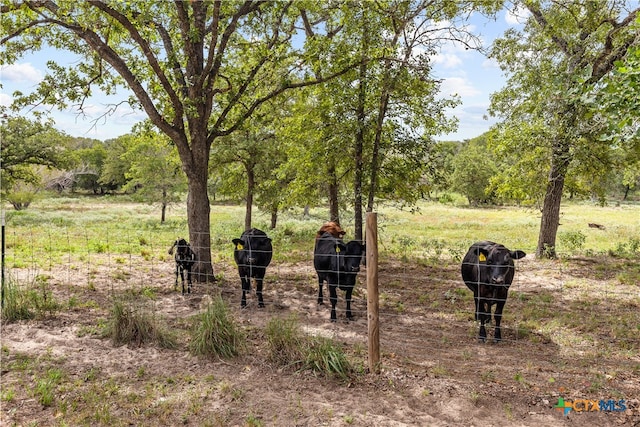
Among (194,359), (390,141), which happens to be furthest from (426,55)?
(194,359)

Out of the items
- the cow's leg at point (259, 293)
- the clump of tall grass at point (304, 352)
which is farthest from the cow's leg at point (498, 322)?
the cow's leg at point (259, 293)

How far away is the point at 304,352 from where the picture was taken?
586cm

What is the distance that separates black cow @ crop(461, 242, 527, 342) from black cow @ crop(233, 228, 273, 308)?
4.19 meters

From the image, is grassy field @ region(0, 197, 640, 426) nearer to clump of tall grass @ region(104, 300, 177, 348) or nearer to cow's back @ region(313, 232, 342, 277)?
clump of tall grass @ region(104, 300, 177, 348)

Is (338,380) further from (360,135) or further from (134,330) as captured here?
(360,135)

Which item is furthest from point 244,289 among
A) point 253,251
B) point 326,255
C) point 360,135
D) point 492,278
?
point 360,135

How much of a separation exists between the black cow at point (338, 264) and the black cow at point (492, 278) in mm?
2168

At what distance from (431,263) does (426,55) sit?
6.70 meters

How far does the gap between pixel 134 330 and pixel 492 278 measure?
18.6 feet

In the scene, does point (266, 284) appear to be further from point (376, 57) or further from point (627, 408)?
point (627, 408)

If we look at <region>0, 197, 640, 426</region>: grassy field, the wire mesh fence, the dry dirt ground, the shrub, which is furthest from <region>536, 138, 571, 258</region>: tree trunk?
the shrub

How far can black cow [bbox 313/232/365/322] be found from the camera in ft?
27.2

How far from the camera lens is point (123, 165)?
52031mm

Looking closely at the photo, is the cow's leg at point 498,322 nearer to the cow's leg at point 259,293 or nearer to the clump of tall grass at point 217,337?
the clump of tall grass at point 217,337
